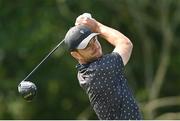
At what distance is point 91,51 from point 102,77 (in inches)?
6.7

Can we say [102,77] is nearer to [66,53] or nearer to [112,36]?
[112,36]

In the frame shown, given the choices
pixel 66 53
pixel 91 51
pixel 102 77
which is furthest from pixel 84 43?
pixel 66 53

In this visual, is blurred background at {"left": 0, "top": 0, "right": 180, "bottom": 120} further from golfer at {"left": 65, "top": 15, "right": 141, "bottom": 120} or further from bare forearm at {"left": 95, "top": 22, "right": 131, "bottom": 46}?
golfer at {"left": 65, "top": 15, "right": 141, "bottom": 120}

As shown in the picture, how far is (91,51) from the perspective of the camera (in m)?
5.40

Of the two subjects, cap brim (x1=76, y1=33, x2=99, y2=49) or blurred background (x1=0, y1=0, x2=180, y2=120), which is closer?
cap brim (x1=76, y1=33, x2=99, y2=49)

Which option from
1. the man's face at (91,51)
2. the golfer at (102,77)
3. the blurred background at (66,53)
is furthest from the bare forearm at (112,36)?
the blurred background at (66,53)

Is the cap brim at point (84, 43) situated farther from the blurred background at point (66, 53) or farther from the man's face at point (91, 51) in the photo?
the blurred background at point (66, 53)

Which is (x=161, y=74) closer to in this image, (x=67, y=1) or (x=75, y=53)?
(x=67, y=1)

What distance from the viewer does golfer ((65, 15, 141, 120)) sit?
5.36 m

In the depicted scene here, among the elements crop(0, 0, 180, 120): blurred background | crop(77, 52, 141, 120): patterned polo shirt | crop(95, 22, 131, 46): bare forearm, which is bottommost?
crop(0, 0, 180, 120): blurred background

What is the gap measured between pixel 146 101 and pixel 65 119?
1.55m

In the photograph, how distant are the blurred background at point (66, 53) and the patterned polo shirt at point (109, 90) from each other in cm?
1055

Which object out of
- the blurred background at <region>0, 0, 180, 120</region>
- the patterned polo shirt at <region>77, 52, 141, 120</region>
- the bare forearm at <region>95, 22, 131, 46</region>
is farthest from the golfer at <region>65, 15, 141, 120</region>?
the blurred background at <region>0, 0, 180, 120</region>

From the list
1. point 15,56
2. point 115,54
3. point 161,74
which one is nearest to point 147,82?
point 161,74
